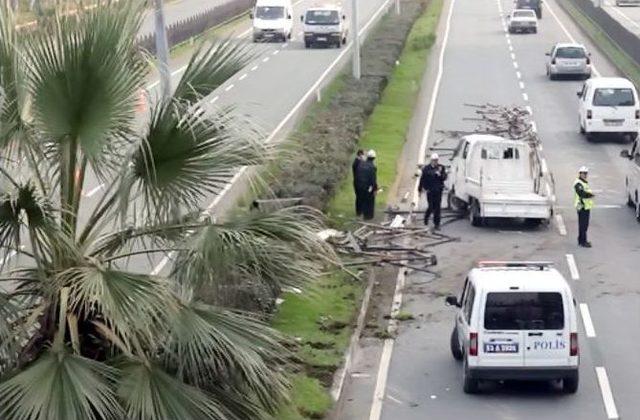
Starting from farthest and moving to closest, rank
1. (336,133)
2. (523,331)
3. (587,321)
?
1. (336,133)
2. (587,321)
3. (523,331)

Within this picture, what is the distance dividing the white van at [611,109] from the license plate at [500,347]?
79.0 feet

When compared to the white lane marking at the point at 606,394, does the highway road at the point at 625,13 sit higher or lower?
lower

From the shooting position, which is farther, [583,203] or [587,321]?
[583,203]

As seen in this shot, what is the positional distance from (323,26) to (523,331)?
4986 centimetres

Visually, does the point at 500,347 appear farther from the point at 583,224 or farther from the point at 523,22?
the point at 523,22

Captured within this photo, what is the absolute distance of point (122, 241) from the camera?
38.6ft

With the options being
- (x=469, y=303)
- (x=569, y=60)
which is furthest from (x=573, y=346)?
(x=569, y=60)

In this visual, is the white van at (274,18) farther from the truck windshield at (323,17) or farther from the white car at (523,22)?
the white car at (523,22)

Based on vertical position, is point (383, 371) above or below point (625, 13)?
above

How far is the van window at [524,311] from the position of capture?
19094mm

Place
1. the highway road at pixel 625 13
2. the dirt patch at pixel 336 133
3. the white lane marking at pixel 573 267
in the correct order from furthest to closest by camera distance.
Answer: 1. the highway road at pixel 625 13
2. the dirt patch at pixel 336 133
3. the white lane marking at pixel 573 267

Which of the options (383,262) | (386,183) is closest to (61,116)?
(383,262)

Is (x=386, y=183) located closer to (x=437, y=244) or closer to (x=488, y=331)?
(x=437, y=244)

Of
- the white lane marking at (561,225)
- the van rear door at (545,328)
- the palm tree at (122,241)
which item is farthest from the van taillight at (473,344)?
the white lane marking at (561,225)
